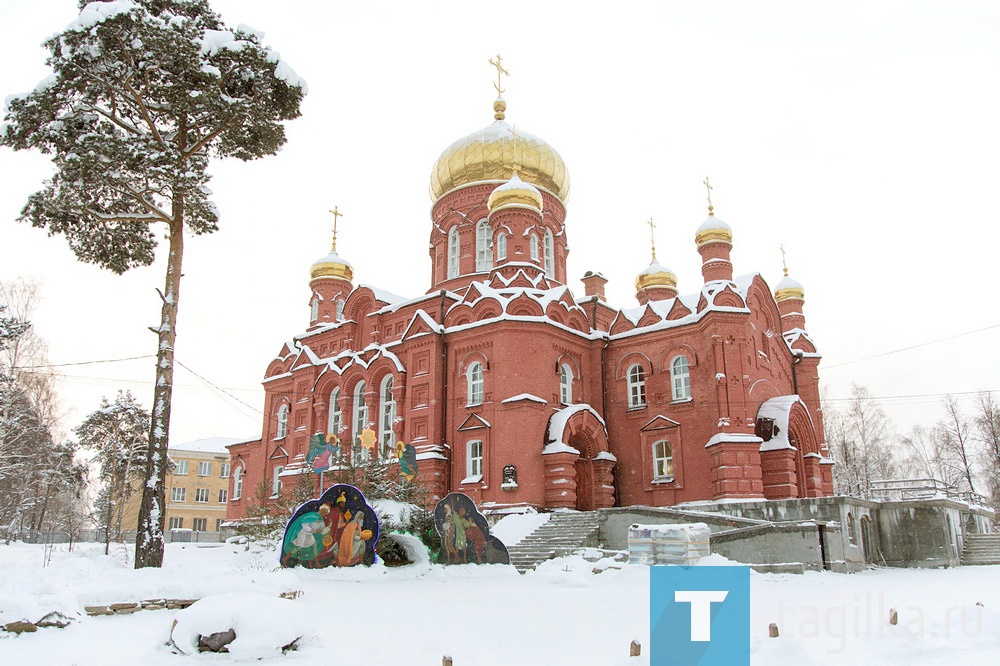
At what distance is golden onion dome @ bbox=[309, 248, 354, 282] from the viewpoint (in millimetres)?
30578

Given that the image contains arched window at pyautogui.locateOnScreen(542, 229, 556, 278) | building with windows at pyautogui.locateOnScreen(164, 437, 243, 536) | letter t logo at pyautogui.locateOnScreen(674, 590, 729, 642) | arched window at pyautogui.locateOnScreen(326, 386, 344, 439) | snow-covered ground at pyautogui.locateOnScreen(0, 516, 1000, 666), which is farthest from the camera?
building with windows at pyautogui.locateOnScreen(164, 437, 243, 536)

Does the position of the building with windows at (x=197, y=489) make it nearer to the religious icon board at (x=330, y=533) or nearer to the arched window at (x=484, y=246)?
the arched window at (x=484, y=246)

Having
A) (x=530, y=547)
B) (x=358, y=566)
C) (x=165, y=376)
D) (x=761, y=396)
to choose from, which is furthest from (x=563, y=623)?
(x=761, y=396)

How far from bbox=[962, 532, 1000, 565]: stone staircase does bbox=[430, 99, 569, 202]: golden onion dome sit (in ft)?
57.0

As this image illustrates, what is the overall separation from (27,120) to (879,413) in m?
36.8

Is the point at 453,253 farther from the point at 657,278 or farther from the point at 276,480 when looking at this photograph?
the point at 276,480

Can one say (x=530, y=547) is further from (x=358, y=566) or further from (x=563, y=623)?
(x=563, y=623)

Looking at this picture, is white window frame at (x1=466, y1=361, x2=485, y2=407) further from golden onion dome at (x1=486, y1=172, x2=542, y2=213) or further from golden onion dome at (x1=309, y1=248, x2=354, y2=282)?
golden onion dome at (x1=309, y1=248, x2=354, y2=282)

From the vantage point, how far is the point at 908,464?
41219mm

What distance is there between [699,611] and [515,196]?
20496 millimetres

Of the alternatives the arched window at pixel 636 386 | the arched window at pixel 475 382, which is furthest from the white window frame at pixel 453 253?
the arched window at pixel 636 386

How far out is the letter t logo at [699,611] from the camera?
18.9 feet

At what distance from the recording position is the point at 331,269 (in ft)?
101

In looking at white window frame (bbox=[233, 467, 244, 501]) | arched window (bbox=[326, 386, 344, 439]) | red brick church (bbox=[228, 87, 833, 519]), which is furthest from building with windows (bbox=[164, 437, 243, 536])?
arched window (bbox=[326, 386, 344, 439])
